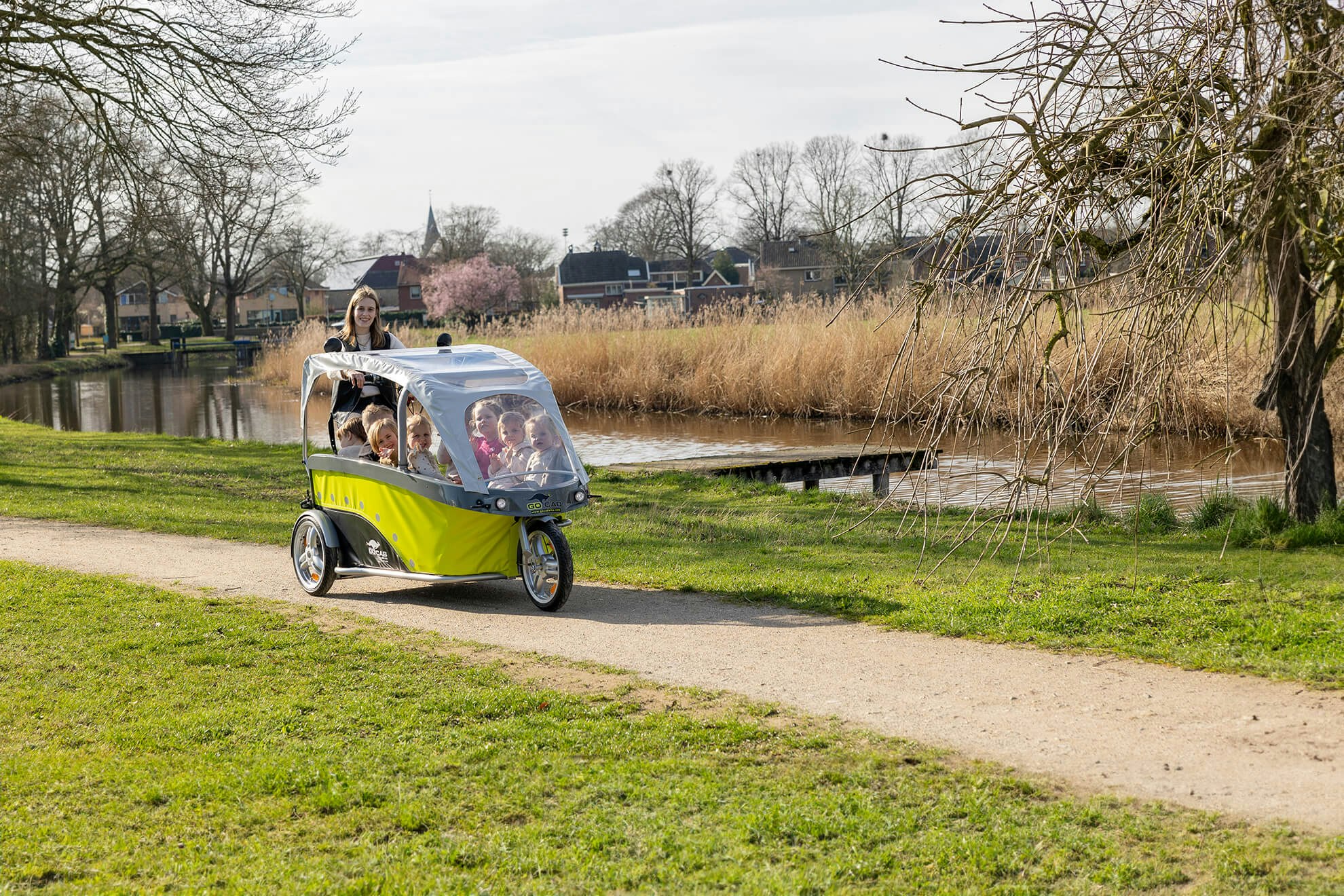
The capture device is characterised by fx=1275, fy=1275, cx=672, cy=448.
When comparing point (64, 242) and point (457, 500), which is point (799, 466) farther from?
point (64, 242)

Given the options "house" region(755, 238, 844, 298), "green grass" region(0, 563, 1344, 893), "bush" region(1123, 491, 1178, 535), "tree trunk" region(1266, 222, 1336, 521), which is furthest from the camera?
"house" region(755, 238, 844, 298)

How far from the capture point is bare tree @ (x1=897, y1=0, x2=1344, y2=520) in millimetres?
6020

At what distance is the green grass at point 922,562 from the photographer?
7402 mm

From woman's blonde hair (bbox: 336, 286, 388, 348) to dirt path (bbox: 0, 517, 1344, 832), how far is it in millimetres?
2132

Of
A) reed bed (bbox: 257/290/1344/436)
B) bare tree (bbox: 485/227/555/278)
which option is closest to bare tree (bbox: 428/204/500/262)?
bare tree (bbox: 485/227/555/278)

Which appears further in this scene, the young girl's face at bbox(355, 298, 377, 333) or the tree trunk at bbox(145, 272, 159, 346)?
the tree trunk at bbox(145, 272, 159, 346)

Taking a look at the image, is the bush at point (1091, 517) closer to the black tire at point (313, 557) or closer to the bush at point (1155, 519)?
the bush at point (1155, 519)

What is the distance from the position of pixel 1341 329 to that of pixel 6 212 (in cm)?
4738

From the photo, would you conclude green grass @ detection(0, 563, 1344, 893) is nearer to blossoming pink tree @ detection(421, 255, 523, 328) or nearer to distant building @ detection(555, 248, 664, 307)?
blossoming pink tree @ detection(421, 255, 523, 328)

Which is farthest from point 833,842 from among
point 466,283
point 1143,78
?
point 466,283

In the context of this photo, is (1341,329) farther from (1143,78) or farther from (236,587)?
(236,587)

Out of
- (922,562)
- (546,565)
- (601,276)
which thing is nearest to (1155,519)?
(922,562)

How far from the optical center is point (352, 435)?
403 inches

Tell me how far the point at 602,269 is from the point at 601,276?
73 cm
